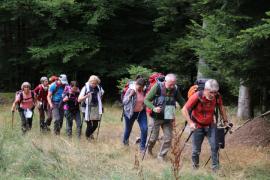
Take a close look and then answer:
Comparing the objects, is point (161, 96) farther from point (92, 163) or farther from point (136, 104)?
point (92, 163)

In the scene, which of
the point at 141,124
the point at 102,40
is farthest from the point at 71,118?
the point at 102,40

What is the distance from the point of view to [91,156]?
342 inches

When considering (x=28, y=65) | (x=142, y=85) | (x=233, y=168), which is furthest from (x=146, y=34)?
(x=233, y=168)

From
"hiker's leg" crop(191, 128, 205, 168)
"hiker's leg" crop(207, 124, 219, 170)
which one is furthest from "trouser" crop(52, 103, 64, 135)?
"hiker's leg" crop(207, 124, 219, 170)

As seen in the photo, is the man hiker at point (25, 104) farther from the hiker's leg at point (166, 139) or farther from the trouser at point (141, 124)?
the hiker's leg at point (166, 139)

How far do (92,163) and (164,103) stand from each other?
7.95 ft

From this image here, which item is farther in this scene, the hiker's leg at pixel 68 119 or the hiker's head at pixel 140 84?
the hiker's leg at pixel 68 119

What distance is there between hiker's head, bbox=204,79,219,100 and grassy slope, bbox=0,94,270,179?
1314 millimetres

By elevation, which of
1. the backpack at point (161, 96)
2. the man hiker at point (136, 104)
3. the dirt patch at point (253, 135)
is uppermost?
the backpack at point (161, 96)

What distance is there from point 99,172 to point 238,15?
14.5 feet

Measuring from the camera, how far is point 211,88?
8.33 metres

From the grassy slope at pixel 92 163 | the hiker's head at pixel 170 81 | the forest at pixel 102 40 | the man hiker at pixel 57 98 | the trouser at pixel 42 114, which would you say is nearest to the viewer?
the grassy slope at pixel 92 163

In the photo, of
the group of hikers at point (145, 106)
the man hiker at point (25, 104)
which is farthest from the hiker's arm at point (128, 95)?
the man hiker at point (25, 104)

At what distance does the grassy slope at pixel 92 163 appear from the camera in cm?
730
